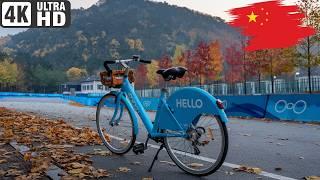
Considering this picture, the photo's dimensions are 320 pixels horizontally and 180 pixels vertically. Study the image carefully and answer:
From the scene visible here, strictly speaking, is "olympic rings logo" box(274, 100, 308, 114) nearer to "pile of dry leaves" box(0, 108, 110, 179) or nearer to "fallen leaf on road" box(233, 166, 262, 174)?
"pile of dry leaves" box(0, 108, 110, 179)

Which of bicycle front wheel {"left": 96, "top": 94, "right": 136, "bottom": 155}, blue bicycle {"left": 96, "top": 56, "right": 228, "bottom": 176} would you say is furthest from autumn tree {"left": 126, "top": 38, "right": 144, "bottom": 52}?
blue bicycle {"left": 96, "top": 56, "right": 228, "bottom": 176}

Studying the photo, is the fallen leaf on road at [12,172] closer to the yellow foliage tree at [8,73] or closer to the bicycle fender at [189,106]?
the bicycle fender at [189,106]

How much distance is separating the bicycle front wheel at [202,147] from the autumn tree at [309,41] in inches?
1251

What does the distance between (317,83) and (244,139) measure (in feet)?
79.3

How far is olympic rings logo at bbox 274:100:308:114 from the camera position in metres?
13.8

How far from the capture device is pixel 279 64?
1756 inches

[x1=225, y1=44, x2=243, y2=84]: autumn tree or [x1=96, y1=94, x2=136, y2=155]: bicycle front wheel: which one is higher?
[x1=225, y1=44, x2=243, y2=84]: autumn tree

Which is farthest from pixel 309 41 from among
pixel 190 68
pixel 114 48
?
pixel 114 48

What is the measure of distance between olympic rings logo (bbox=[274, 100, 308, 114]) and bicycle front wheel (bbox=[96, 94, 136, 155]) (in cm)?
898

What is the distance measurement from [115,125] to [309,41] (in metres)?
Answer: 32.2

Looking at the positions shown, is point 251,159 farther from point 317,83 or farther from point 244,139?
point 317,83

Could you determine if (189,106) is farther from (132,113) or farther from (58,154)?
(58,154)

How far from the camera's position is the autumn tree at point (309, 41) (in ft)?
113

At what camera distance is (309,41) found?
3528cm
